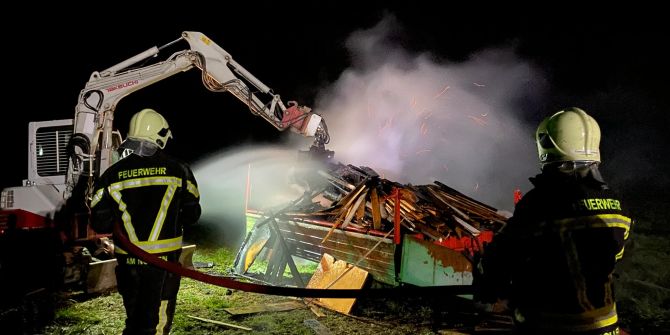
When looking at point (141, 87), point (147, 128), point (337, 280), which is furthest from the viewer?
point (141, 87)

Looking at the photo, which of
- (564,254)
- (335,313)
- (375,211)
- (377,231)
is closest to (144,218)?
(564,254)

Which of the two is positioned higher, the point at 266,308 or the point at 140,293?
the point at 140,293

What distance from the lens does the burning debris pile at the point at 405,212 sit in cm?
608

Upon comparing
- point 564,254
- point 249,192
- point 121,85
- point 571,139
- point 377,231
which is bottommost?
point 377,231

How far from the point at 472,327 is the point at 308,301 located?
2411 mm

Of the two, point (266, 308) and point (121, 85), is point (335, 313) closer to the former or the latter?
point (266, 308)

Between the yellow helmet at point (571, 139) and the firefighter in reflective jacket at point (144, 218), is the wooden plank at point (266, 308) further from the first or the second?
the yellow helmet at point (571, 139)

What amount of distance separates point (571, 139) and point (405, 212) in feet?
15.3

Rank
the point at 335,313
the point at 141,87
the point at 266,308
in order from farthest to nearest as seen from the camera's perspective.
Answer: the point at 141,87, the point at 266,308, the point at 335,313

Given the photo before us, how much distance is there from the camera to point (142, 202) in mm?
3275

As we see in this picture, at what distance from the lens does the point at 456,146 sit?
15.2m

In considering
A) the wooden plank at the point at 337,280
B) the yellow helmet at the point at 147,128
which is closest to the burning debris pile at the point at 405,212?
the wooden plank at the point at 337,280

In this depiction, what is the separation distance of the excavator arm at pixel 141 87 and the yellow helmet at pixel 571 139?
589 centimetres

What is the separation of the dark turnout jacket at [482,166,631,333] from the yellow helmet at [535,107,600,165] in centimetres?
12
